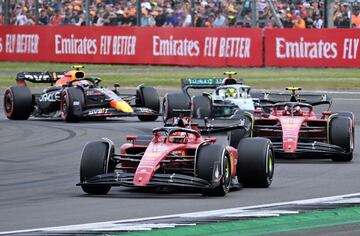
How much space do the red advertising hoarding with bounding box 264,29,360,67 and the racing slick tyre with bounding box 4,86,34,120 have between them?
46.6 ft

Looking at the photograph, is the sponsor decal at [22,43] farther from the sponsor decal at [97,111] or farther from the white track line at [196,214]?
the white track line at [196,214]

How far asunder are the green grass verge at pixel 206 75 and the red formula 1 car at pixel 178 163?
67.0ft

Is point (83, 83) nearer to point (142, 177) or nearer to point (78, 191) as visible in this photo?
point (78, 191)

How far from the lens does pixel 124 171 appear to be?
45.6 feet

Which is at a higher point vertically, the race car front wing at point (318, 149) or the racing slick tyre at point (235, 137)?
the racing slick tyre at point (235, 137)

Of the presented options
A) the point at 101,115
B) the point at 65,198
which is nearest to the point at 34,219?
the point at 65,198

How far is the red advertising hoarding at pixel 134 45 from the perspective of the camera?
39.5m

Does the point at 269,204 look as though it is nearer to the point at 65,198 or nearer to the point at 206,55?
the point at 65,198

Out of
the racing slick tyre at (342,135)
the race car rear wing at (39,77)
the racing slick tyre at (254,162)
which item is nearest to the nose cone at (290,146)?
the racing slick tyre at (342,135)

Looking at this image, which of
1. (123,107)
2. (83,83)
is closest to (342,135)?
(123,107)

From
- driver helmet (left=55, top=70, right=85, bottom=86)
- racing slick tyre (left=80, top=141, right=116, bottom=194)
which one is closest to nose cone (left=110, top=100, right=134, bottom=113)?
driver helmet (left=55, top=70, right=85, bottom=86)

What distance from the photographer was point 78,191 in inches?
550

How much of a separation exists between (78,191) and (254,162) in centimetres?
210

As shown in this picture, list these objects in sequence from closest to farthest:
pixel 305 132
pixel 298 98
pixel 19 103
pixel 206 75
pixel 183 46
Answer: pixel 305 132, pixel 298 98, pixel 19 103, pixel 206 75, pixel 183 46
